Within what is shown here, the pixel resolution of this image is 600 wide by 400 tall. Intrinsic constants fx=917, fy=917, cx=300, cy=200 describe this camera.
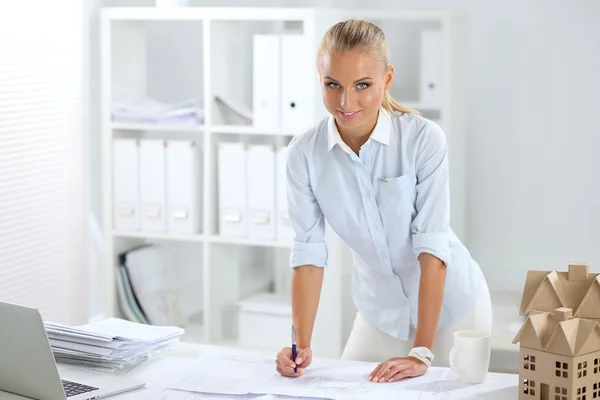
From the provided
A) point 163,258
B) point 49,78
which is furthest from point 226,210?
point 49,78

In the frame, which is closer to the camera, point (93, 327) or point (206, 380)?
point (206, 380)

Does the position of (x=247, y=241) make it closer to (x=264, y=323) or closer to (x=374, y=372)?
(x=264, y=323)

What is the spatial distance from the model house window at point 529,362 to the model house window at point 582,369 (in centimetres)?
8

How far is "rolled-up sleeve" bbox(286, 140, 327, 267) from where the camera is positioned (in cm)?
209

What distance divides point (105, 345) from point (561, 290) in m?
0.95

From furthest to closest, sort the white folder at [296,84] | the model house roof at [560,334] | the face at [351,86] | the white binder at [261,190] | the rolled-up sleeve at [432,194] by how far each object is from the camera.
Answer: the white binder at [261,190] < the white folder at [296,84] < the rolled-up sleeve at [432,194] < the face at [351,86] < the model house roof at [560,334]

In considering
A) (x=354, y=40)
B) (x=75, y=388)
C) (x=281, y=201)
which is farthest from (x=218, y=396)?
(x=281, y=201)

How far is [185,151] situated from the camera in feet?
11.6

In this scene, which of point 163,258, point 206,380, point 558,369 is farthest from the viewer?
point 163,258

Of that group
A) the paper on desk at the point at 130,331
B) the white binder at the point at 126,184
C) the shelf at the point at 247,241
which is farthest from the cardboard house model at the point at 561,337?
the white binder at the point at 126,184

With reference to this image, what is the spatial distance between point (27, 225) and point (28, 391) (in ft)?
5.55

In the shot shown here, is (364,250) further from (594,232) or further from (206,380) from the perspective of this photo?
(594,232)

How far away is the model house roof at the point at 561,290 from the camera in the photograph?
1712 millimetres

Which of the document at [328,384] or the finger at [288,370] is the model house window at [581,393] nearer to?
the document at [328,384]
